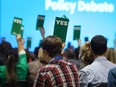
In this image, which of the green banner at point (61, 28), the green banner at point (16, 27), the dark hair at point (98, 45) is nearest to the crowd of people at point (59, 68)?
the dark hair at point (98, 45)

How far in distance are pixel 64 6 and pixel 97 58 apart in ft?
23.1

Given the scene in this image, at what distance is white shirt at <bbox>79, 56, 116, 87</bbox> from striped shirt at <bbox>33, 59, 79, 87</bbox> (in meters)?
0.28

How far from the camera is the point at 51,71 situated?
323 cm

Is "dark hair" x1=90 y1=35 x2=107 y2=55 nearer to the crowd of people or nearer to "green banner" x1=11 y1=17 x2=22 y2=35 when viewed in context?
the crowd of people

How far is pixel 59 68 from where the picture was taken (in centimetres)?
327

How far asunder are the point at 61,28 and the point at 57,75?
1.32 metres

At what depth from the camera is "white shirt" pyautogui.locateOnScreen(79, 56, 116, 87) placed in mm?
3633

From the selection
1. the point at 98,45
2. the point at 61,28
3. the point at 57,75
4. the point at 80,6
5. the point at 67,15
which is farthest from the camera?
the point at 80,6

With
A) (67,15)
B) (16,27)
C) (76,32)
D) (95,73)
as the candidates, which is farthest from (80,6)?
(95,73)

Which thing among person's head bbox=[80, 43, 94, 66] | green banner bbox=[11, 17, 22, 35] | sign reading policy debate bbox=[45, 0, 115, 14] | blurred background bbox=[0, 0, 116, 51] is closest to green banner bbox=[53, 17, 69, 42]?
person's head bbox=[80, 43, 94, 66]

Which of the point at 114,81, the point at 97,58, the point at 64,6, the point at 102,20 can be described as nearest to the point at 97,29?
the point at 102,20

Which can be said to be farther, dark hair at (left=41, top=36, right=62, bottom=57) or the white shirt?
the white shirt

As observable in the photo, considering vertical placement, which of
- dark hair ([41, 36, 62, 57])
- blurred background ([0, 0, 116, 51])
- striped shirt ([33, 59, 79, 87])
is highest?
dark hair ([41, 36, 62, 57])

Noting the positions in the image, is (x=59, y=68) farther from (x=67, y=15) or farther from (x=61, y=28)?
(x=67, y=15)
